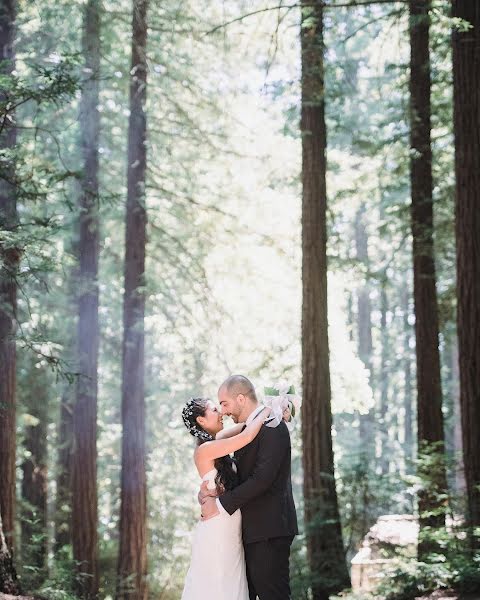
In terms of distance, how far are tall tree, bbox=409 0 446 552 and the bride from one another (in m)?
5.91

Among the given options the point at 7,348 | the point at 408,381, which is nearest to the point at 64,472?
the point at 7,348

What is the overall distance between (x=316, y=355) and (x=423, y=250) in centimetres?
222

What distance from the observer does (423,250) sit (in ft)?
39.5

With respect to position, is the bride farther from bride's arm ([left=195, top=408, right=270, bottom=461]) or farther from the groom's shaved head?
the groom's shaved head

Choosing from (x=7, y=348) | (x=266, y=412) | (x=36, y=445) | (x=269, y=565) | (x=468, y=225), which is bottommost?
(x=36, y=445)

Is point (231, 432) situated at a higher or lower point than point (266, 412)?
lower

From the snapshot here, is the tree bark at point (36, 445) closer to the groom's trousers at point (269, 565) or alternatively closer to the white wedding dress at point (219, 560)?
the white wedding dress at point (219, 560)

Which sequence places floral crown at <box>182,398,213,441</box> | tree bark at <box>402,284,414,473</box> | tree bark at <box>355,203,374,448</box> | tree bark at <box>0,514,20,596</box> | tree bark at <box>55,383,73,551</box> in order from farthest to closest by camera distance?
1. tree bark at <box>402,284,414,473</box>
2. tree bark at <box>355,203,374,448</box>
3. tree bark at <box>55,383,73,551</box>
4. tree bark at <box>0,514,20,596</box>
5. floral crown at <box>182,398,213,441</box>

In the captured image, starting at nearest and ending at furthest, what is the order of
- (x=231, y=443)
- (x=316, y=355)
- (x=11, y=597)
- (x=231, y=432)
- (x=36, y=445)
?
(x=231, y=443), (x=231, y=432), (x=11, y=597), (x=316, y=355), (x=36, y=445)

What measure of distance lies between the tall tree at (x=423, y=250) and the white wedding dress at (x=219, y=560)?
232 inches

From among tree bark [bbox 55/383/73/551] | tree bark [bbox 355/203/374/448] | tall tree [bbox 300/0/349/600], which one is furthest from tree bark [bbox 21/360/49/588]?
tree bark [bbox 355/203/374/448]

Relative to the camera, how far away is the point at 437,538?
8750 millimetres

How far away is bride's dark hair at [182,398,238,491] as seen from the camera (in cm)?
629

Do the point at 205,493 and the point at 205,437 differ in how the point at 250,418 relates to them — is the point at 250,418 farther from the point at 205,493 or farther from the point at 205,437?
the point at 205,493
